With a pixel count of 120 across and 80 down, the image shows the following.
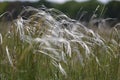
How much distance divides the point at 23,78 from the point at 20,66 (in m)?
0.09

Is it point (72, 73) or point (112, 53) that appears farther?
point (112, 53)

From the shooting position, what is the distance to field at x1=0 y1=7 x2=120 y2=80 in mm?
2955

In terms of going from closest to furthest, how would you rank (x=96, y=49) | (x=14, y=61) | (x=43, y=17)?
(x=14, y=61), (x=43, y=17), (x=96, y=49)

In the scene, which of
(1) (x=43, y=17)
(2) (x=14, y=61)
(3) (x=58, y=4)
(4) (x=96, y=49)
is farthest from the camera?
(3) (x=58, y=4)

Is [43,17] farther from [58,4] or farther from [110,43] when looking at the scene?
[58,4]

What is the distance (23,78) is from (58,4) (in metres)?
16.8

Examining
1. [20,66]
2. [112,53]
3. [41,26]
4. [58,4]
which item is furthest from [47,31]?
[58,4]

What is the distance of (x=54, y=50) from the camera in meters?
2.76

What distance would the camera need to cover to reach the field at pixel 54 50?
2.96m

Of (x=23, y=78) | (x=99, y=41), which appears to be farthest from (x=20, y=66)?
(x=99, y=41)

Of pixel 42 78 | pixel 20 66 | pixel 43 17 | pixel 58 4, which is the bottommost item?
pixel 58 4

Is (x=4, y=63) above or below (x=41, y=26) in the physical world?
below

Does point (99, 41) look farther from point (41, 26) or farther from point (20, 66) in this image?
point (20, 66)

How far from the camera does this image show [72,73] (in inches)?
132
